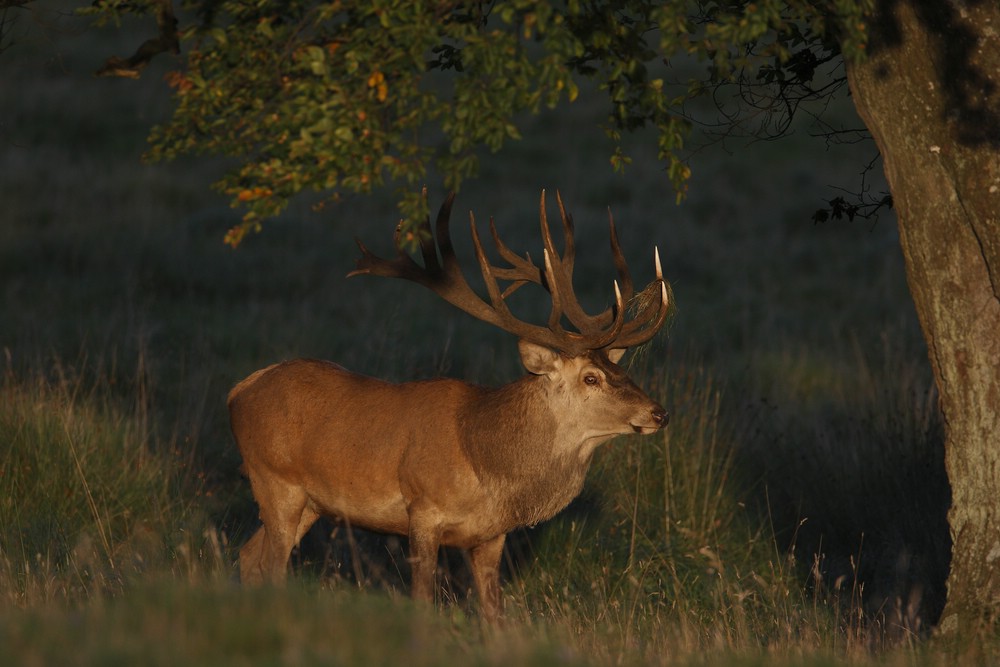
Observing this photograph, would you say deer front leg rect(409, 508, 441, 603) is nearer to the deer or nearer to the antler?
the deer

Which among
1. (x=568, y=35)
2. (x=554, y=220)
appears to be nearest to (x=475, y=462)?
(x=568, y=35)

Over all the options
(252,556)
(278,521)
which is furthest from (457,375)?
(278,521)

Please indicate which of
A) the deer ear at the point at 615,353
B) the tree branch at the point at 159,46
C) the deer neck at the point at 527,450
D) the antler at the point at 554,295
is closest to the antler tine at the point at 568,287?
the antler at the point at 554,295

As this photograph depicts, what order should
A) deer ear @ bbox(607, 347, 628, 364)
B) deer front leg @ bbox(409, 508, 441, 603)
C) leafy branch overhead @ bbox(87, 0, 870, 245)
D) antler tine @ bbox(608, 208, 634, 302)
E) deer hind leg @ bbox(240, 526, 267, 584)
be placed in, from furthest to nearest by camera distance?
deer hind leg @ bbox(240, 526, 267, 584) → deer ear @ bbox(607, 347, 628, 364) → antler tine @ bbox(608, 208, 634, 302) → deer front leg @ bbox(409, 508, 441, 603) → leafy branch overhead @ bbox(87, 0, 870, 245)

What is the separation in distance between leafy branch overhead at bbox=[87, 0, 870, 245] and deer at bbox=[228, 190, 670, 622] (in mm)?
1099

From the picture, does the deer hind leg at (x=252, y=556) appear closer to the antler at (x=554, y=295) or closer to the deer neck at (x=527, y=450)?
the deer neck at (x=527, y=450)

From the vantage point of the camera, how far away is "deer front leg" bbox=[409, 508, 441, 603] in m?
6.97

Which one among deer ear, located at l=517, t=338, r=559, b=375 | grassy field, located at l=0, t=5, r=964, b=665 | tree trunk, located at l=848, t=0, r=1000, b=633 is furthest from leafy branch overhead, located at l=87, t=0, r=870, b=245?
deer ear, located at l=517, t=338, r=559, b=375

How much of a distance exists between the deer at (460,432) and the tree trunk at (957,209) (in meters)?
1.33

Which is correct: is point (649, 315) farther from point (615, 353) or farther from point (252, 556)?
point (252, 556)

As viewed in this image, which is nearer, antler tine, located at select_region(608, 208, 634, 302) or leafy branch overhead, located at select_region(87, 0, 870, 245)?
leafy branch overhead, located at select_region(87, 0, 870, 245)

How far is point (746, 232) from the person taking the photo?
69.6 ft

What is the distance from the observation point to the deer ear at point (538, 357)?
23.9 ft

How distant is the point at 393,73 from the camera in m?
5.98
